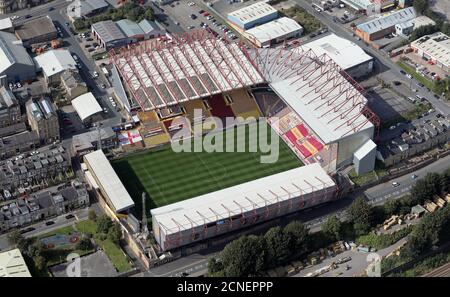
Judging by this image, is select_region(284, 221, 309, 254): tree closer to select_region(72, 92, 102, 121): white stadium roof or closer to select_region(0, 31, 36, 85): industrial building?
select_region(72, 92, 102, 121): white stadium roof

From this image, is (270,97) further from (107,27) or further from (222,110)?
(107,27)

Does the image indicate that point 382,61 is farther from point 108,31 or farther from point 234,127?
point 108,31

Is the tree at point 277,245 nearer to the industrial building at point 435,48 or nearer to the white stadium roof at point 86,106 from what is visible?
the white stadium roof at point 86,106

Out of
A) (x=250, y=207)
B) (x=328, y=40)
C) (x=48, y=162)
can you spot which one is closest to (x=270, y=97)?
(x=328, y=40)

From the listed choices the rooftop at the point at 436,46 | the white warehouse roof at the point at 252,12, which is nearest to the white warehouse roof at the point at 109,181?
the white warehouse roof at the point at 252,12

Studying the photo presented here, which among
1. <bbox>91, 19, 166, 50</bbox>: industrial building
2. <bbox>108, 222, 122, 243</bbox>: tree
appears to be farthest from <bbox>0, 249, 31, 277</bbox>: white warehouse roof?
<bbox>91, 19, 166, 50</bbox>: industrial building

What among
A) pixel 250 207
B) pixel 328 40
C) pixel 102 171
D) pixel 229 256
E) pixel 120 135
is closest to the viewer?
pixel 229 256
